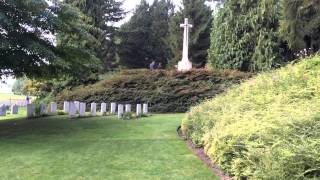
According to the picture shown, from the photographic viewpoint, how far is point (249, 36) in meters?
32.7

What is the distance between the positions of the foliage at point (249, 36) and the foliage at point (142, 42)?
62.5ft

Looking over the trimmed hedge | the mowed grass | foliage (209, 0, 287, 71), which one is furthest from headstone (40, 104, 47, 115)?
foliage (209, 0, 287, 71)

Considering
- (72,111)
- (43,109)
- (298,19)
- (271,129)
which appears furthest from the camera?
(298,19)

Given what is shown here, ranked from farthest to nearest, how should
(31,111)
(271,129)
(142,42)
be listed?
(142,42) → (31,111) → (271,129)

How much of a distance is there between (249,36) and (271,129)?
25.9 metres

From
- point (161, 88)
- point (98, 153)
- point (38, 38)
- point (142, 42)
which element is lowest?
point (98, 153)

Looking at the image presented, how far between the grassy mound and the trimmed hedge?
436 inches

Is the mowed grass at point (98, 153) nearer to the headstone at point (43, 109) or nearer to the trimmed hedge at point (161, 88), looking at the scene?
the headstone at point (43, 109)

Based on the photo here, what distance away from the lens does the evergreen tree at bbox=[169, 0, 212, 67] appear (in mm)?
49250

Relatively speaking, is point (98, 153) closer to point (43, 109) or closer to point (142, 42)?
point (43, 109)

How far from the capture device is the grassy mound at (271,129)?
6.34 metres

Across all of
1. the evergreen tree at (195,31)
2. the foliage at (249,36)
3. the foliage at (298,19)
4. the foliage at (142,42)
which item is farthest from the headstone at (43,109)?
the foliage at (142,42)

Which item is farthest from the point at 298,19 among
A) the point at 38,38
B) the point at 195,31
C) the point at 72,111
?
the point at 195,31

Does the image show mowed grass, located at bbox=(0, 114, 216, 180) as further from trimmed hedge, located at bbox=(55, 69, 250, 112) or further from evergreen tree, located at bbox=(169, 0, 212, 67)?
evergreen tree, located at bbox=(169, 0, 212, 67)
